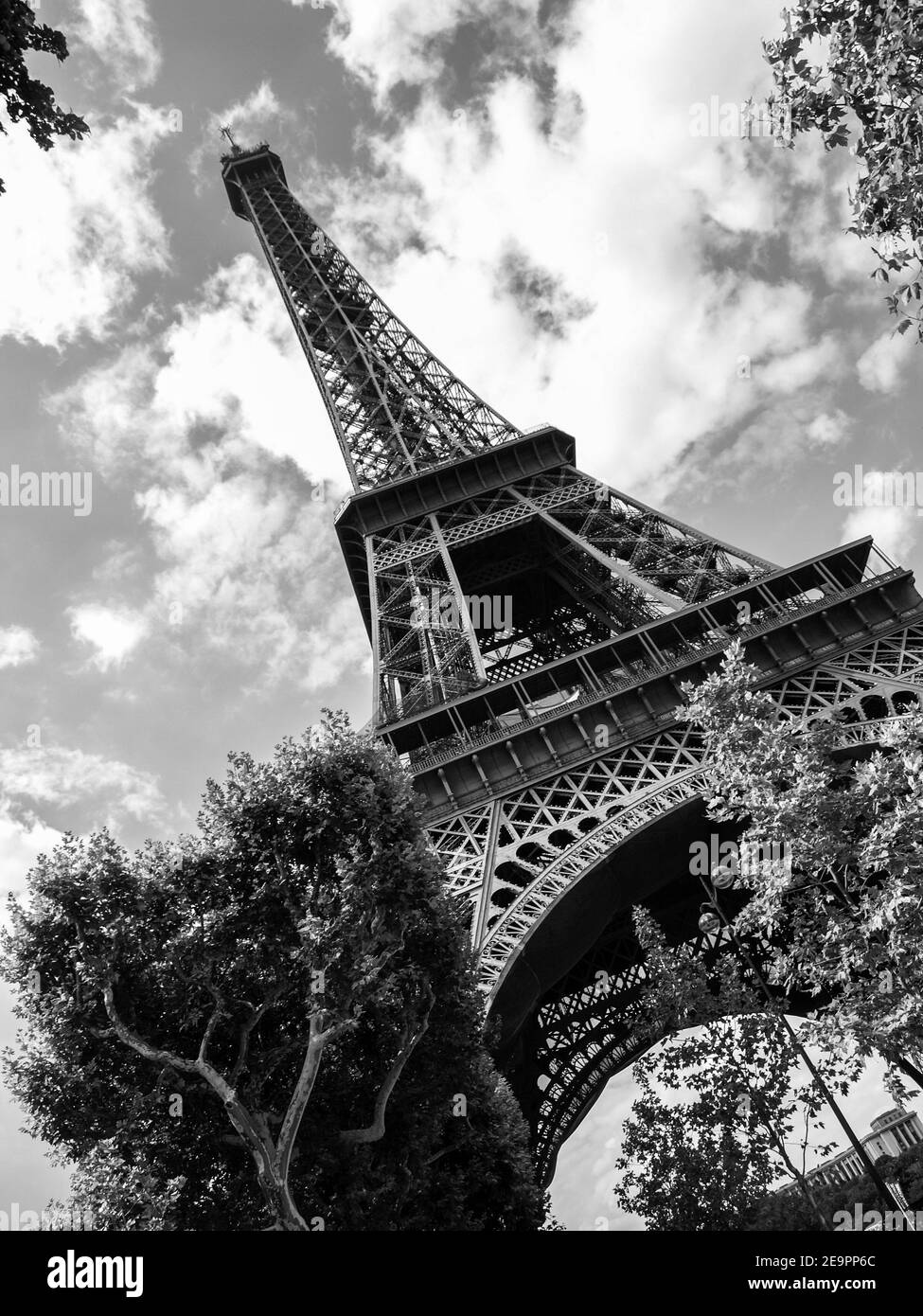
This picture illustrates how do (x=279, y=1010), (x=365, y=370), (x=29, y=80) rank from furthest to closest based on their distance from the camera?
1. (x=365, y=370)
2. (x=279, y=1010)
3. (x=29, y=80)

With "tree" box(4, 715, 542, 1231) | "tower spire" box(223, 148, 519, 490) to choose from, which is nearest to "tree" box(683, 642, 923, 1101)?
"tree" box(4, 715, 542, 1231)

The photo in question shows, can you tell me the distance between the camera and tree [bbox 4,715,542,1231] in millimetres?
13703

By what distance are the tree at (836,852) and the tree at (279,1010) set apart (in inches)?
226

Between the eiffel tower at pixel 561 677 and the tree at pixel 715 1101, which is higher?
the eiffel tower at pixel 561 677

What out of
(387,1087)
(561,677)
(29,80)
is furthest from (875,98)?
(561,677)

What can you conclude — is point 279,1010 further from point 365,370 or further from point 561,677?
point 365,370

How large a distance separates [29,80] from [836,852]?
45.6 ft

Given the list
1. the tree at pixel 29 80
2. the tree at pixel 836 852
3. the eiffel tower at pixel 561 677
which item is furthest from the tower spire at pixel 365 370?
the tree at pixel 29 80

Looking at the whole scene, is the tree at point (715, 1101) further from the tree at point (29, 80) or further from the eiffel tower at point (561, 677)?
the tree at point (29, 80)

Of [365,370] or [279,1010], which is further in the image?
[365,370]

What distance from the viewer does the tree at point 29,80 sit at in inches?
273

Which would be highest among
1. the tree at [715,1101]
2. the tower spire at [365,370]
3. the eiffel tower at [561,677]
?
the tower spire at [365,370]

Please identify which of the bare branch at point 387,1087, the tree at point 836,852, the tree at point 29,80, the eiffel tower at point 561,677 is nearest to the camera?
the tree at point 29,80

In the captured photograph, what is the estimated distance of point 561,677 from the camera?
29250 mm
